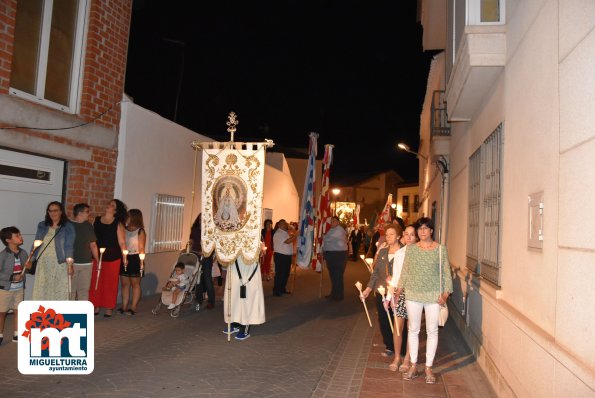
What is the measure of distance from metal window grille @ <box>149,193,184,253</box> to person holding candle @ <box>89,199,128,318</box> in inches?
102

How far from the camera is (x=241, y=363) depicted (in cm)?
639

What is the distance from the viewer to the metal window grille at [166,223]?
11758mm

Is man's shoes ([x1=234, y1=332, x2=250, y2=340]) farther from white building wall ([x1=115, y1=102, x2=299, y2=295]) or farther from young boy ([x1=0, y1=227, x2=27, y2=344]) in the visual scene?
young boy ([x1=0, y1=227, x2=27, y2=344])

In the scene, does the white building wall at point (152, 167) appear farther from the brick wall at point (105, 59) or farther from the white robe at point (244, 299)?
the white robe at point (244, 299)

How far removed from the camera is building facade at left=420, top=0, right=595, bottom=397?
11.3ft

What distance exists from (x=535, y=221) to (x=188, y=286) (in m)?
6.54

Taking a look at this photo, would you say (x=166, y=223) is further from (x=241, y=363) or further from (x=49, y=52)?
(x=241, y=363)

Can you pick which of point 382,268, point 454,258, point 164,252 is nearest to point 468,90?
point 382,268

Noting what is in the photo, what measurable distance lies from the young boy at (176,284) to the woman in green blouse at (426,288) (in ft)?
14.8

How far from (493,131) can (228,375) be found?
4.61 metres

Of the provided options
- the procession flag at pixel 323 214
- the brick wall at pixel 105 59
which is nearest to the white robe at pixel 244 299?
the brick wall at pixel 105 59

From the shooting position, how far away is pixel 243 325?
784 centimetres

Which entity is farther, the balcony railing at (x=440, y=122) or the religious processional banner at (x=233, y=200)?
the balcony railing at (x=440, y=122)

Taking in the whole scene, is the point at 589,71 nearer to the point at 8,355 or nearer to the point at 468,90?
the point at 468,90
